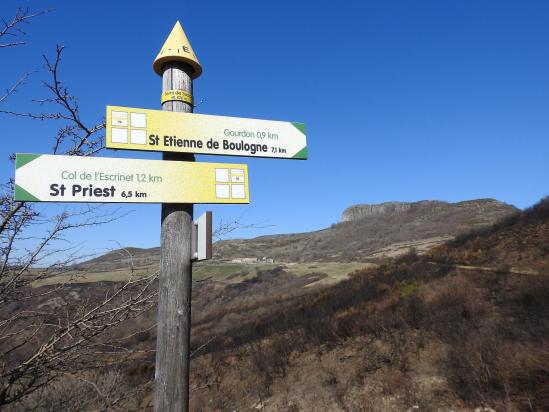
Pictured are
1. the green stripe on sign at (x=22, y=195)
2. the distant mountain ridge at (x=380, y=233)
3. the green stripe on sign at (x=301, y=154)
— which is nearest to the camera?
the green stripe on sign at (x=22, y=195)

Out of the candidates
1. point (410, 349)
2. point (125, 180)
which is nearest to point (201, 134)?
point (125, 180)

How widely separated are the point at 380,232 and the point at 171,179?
227 feet

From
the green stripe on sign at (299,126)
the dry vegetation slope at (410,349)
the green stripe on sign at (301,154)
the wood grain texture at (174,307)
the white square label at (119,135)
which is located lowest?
the dry vegetation slope at (410,349)

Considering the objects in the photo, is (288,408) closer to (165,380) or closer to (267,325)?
(165,380)

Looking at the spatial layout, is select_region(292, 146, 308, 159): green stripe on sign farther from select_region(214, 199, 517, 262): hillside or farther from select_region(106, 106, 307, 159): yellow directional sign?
select_region(214, 199, 517, 262): hillside

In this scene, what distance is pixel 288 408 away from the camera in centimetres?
716

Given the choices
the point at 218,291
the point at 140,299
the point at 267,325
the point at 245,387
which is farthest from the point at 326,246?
the point at 140,299

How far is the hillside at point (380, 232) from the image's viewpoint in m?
55.8

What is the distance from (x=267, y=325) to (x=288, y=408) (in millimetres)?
6847

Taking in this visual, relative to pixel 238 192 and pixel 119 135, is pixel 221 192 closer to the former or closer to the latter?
pixel 238 192

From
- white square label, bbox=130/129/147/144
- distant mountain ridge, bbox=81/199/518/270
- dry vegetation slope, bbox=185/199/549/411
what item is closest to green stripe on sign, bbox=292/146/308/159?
white square label, bbox=130/129/147/144

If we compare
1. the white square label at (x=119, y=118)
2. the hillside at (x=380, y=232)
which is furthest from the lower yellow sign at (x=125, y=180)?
the hillside at (x=380, y=232)

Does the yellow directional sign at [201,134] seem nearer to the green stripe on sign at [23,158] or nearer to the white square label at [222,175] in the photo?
the white square label at [222,175]

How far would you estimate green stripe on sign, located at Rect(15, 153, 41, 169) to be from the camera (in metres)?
2.40
